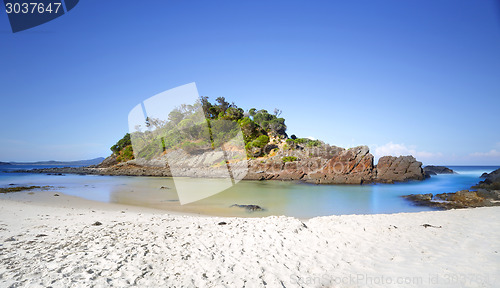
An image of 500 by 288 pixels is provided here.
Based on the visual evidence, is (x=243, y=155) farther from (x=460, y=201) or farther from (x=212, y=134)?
(x=460, y=201)

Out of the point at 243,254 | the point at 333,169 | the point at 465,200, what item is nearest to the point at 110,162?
the point at 333,169

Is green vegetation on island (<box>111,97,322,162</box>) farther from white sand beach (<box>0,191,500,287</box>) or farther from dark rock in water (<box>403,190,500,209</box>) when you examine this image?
white sand beach (<box>0,191,500,287</box>)

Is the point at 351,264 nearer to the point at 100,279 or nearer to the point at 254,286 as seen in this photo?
the point at 254,286

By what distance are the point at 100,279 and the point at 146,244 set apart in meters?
1.51

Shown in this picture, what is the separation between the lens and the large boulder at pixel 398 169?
28016mm

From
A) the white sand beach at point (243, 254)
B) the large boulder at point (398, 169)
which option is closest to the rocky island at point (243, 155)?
the large boulder at point (398, 169)

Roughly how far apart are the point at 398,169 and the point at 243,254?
30790mm

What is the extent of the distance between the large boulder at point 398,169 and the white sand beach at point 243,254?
74.6 ft

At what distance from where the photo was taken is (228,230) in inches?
250

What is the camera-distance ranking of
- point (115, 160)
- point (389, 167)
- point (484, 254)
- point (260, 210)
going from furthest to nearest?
1. point (115, 160)
2. point (389, 167)
3. point (260, 210)
4. point (484, 254)

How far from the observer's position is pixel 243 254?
4734 millimetres

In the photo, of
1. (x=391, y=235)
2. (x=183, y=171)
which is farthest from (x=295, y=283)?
(x=183, y=171)

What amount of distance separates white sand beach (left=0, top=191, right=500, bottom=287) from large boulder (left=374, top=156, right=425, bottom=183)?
2273 cm

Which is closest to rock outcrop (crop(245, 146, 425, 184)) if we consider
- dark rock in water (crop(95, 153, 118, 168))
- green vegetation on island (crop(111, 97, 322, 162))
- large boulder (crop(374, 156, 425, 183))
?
large boulder (crop(374, 156, 425, 183))
